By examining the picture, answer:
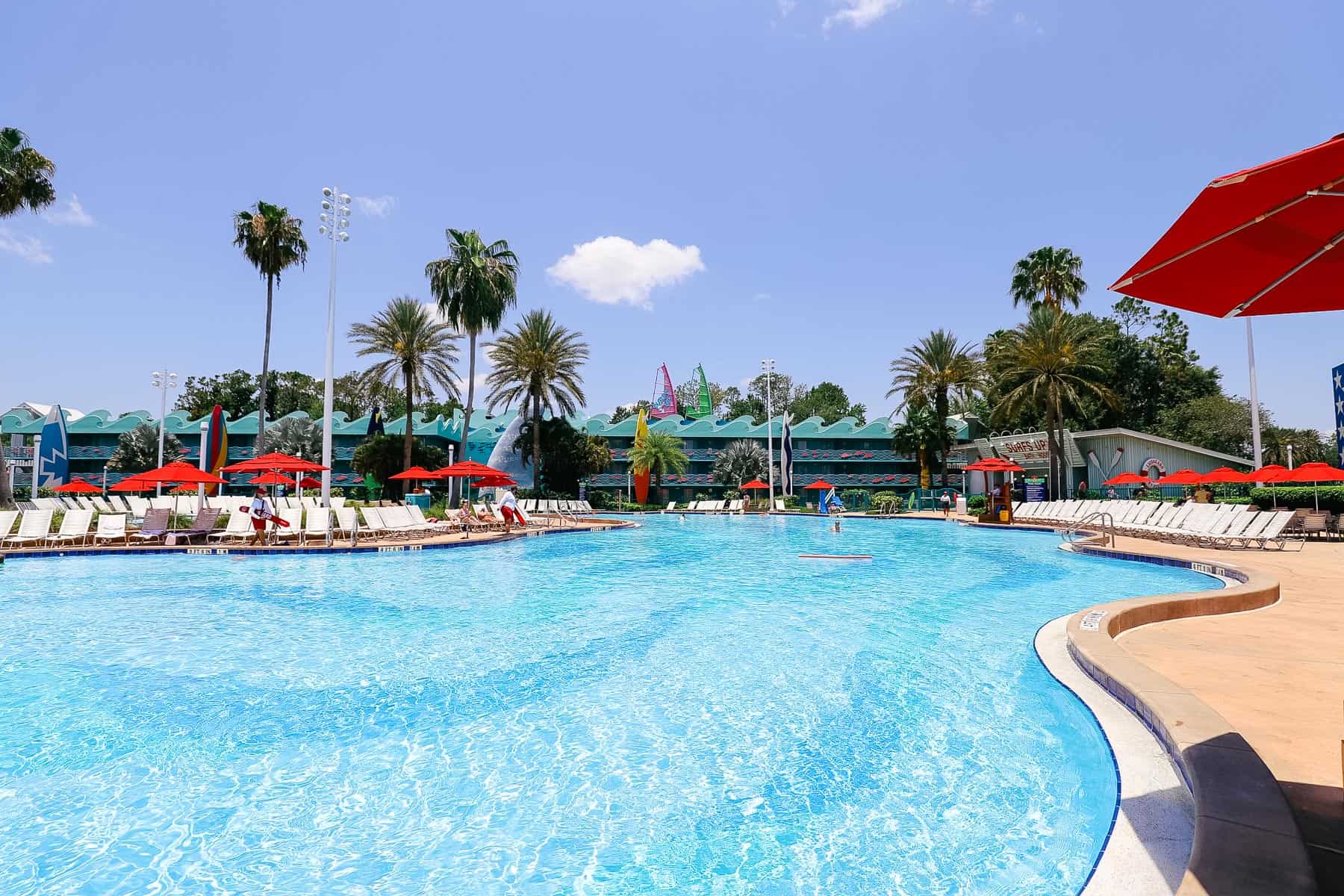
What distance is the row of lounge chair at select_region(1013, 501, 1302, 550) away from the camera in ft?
44.5

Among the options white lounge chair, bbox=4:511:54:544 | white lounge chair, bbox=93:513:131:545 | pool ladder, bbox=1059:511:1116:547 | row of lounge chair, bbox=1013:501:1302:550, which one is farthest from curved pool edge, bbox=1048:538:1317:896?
white lounge chair, bbox=4:511:54:544

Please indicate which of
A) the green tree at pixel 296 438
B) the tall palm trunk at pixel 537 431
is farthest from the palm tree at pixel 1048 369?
the green tree at pixel 296 438

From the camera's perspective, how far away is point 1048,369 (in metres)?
31.6

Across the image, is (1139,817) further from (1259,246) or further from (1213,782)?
(1259,246)

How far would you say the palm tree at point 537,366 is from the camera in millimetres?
40031

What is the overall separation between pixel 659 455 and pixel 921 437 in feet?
55.9

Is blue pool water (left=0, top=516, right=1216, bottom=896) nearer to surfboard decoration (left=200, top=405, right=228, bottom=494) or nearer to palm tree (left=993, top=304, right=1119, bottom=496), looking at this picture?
surfboard decoration (left=200, top=405, right=228, bottom=494)

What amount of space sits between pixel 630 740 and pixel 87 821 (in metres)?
3.14

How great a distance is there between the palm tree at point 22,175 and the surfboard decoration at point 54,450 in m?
14.1

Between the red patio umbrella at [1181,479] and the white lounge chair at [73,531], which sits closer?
the white lounge chair at [73,531]

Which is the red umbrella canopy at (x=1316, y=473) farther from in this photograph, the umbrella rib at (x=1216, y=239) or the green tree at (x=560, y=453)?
the green tree at (x=560, y=453)

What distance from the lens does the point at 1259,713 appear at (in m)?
3.82

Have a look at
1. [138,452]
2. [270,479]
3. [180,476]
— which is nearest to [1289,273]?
[180,476]

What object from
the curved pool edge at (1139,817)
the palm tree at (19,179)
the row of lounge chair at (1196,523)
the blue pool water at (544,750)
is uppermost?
the palm tree at (19,179)
